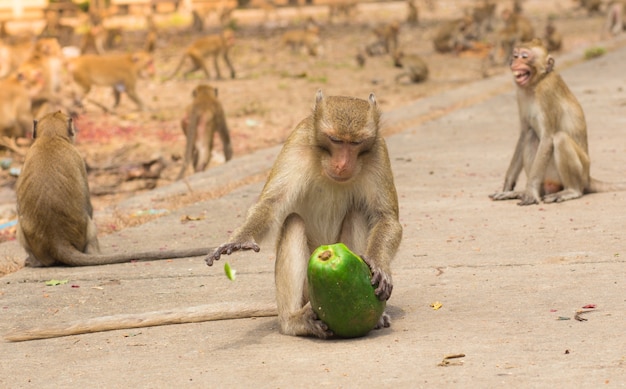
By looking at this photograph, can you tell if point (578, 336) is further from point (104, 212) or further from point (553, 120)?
point (104, 212)

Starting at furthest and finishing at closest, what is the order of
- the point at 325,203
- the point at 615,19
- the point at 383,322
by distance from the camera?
the point at 615,19 → the point at 325,203 → the point at 383,322

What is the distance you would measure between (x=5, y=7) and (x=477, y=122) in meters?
31.9

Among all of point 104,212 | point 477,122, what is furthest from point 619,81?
point 104,212

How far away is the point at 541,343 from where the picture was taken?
475cm

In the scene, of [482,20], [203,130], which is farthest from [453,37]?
[203,130]

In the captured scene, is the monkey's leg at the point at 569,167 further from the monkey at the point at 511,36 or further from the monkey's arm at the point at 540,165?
the monkey at the point at 511,36

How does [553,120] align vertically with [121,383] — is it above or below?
above

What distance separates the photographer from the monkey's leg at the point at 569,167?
8.56m

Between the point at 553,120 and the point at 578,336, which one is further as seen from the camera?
the point at 553,120

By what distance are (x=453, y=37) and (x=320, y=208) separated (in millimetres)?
20870

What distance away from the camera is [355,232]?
545 cm

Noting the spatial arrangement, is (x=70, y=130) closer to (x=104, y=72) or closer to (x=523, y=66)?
(x=523, y=66)

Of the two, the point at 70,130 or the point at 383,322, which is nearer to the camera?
the point at 383,322

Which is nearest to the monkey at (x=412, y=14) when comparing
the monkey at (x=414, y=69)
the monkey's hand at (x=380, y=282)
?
the monkey at (x=414, y=69)
